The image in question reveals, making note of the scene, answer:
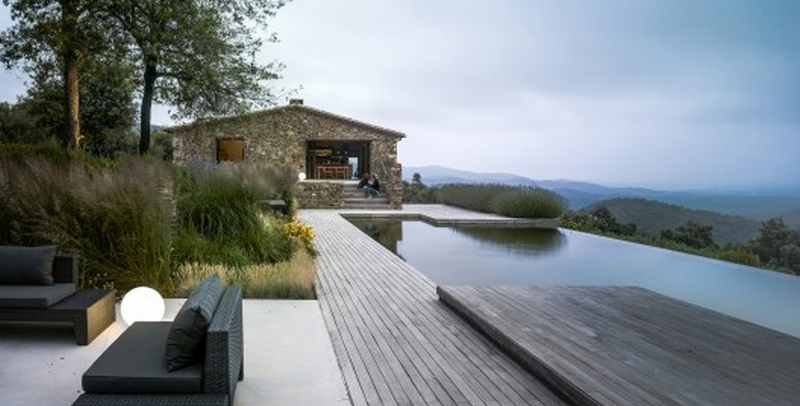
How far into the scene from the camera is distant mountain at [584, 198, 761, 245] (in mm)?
Answer: 11697

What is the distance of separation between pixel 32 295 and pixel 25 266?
43 centimetres

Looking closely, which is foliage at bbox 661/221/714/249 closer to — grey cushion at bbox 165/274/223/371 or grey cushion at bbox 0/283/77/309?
grey cushion at bbox 0/283/77/309

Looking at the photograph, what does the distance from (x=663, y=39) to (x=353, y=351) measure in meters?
11.8

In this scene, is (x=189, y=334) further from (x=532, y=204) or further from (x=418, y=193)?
(x=418, y=193)

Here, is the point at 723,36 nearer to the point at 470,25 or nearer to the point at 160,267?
the point at 470,25

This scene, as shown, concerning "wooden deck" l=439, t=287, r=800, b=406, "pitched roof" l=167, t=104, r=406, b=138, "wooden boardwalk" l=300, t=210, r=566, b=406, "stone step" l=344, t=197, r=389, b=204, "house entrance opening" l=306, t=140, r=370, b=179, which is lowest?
"wooden boardwalk" l=300, t=210, r=566, b=406

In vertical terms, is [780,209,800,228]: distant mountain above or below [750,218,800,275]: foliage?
above

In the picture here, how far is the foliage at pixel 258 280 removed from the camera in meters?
5.45

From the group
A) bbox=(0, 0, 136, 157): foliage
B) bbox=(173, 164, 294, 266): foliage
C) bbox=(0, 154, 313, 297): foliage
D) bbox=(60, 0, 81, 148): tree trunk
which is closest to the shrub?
bbox=(173, 164, 294, 266): foliage

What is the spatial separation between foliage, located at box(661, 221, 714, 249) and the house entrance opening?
1507cm

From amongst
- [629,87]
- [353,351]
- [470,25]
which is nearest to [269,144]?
[470,25]

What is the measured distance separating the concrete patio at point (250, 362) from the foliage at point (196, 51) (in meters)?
10.7

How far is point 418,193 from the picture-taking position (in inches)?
997

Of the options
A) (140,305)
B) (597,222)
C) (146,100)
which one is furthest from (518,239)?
(146,100)
